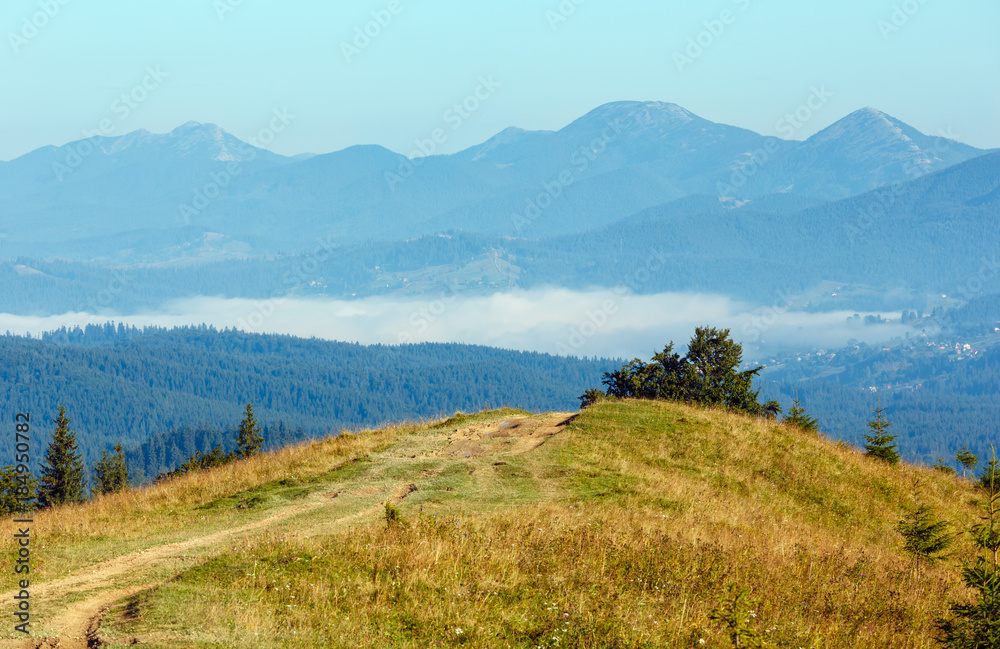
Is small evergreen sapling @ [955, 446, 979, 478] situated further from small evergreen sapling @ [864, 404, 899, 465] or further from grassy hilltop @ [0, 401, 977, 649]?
grassy hilltop @ [0, 401, 977, 649]

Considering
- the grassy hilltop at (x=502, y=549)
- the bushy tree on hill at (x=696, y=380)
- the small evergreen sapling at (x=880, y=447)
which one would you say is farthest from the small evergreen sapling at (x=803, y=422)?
the grassy hilltop at (x=502, y=549)

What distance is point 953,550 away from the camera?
2530cm

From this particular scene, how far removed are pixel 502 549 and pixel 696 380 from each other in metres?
41.2

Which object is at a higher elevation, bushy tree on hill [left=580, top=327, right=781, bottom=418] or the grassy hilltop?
bushy tree on hill [left=580, top=327, right=781, bottom=418]

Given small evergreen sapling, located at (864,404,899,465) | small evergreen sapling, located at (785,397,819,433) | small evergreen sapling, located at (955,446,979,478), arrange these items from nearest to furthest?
small evergreen sapling, located at (864,404,899,465) < small evergreen sapling, located at (955,446,979,478) < small evergreen sapling, located at (785,397,819,433)

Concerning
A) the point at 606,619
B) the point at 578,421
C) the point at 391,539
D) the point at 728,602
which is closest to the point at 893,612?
the point at 728,602

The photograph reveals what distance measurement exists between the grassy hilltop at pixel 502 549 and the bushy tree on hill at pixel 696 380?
21534mm

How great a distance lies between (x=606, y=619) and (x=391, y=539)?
545 centimetres

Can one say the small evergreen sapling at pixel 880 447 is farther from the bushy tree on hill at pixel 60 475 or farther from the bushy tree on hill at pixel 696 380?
the bushy tree on hill at pixel 60 475

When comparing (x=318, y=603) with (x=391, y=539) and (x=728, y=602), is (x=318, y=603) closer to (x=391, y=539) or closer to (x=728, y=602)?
(x=391, y=539)

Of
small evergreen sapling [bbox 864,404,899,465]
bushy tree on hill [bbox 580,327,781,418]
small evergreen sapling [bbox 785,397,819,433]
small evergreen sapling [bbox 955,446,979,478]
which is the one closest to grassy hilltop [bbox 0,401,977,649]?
small evergreen sapling [bbox 864,404,899,465]

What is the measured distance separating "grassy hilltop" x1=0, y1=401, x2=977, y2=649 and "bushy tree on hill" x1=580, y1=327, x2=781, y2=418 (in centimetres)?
2153

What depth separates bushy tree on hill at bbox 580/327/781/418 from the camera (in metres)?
53.1

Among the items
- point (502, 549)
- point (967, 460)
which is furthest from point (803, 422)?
point (502, 549)
